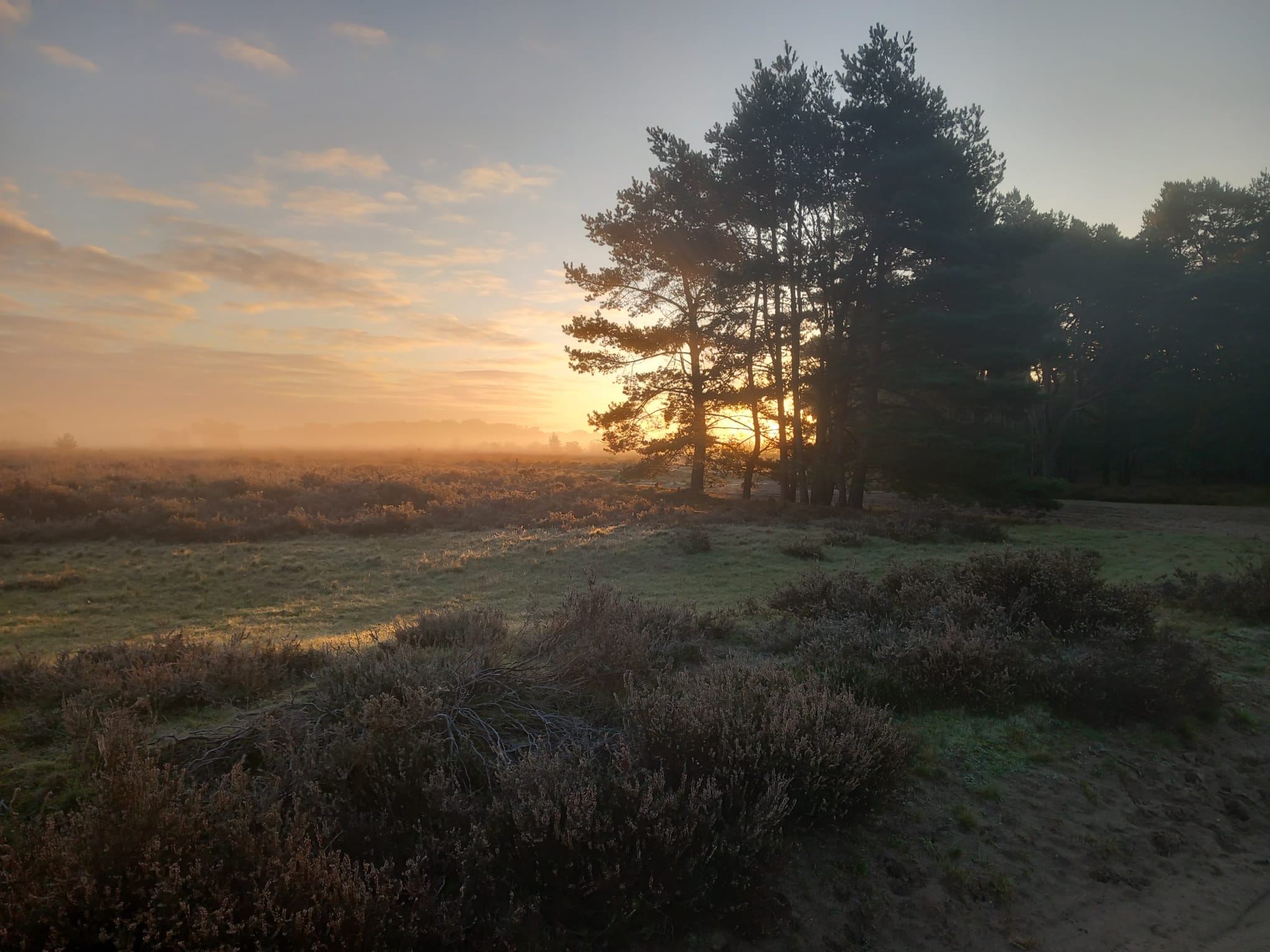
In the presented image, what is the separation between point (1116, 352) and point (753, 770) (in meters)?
36.0

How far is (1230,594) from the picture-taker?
892cm

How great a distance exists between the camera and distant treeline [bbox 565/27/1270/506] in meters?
20.3

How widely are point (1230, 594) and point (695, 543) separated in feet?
28.9

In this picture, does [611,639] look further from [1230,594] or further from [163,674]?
[1230,594]

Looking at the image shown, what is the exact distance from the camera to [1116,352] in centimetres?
3131

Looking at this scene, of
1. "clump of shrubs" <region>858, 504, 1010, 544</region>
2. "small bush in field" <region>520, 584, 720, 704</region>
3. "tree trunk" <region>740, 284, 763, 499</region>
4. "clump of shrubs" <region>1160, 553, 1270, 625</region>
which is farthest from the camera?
"tree trunk" <region>740, 284, 763, 499</region>

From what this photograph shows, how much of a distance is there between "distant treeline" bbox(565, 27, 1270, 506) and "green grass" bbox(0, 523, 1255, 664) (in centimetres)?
542

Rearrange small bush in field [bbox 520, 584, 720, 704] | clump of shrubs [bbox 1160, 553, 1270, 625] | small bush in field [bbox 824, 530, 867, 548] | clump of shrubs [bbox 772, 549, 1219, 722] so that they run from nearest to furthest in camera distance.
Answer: small bush in field [bbox 520, 584, 720, 704]
clump of shrubs [bbox 772, 549, 1219, 722]
clump of shrubs [bbox 1160, 553, 1270, 625]
small bush in field [bbox 824, 530, 867, 548]

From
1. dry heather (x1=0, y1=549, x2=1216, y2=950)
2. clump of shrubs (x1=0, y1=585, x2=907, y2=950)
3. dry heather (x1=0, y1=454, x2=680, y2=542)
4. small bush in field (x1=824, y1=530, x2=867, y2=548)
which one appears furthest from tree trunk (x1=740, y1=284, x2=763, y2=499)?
clump of shrubs (x1=0, y1=585, x2=907, y2=950)

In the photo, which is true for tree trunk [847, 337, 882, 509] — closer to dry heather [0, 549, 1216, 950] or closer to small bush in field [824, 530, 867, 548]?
small bush in field [824, 530, 867, 548]

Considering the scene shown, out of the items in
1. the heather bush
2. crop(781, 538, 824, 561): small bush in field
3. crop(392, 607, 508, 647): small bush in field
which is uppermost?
crop(392, 607, 508, 647): small bush in field

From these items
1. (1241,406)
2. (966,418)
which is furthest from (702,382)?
(1241,406)

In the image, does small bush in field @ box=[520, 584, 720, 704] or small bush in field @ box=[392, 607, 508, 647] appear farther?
small bush in field @ box=[392, 607, 508, 647]

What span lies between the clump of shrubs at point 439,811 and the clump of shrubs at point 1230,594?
24.1 feet
